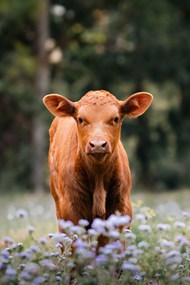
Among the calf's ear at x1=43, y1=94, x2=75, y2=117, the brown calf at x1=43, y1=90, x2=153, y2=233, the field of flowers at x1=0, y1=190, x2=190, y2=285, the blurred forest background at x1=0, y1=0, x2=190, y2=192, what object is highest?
the blurred forest background at x1=0, y1=0, x2=190, y2=192

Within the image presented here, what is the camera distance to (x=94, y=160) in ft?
20.8

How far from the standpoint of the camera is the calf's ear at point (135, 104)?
6.76 m

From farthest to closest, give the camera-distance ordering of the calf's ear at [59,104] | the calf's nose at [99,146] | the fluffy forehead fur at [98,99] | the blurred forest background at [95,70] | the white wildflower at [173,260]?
the blurred forest background at [95,70] → the calf's ear at [59,104] → the fluffy forehead fur at [98,99] → the calf's nose at [99,146] → the white wildflower at [173,260]

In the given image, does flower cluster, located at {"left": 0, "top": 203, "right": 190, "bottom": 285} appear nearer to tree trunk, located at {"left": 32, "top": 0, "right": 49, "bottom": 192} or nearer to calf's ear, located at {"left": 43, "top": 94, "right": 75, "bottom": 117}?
calf's ear, located at {"left": 43, "top": 94, "right": 75, "bottom": 117}

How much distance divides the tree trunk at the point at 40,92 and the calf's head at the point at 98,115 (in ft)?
58.9

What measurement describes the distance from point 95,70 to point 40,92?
9.48 feet

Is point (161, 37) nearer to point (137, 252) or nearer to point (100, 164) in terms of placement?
point (100, 164)

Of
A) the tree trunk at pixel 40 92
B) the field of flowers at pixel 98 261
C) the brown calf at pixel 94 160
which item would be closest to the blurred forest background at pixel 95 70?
the tree trunk at pixel 40 92

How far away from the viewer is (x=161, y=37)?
26.5 meters

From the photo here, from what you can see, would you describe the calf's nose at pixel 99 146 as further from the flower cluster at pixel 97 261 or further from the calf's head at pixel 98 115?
the flower cluster at pixel 97 261

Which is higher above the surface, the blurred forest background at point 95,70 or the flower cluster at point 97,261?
the blurred forest background at point 95,70

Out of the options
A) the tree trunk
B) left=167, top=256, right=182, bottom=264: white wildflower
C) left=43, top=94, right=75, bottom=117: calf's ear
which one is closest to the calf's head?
left=43, top=94, right=75, bottom=117: calf's ear

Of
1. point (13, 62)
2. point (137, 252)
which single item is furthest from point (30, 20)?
point (137, 252)

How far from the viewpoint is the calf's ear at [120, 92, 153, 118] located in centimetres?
676
